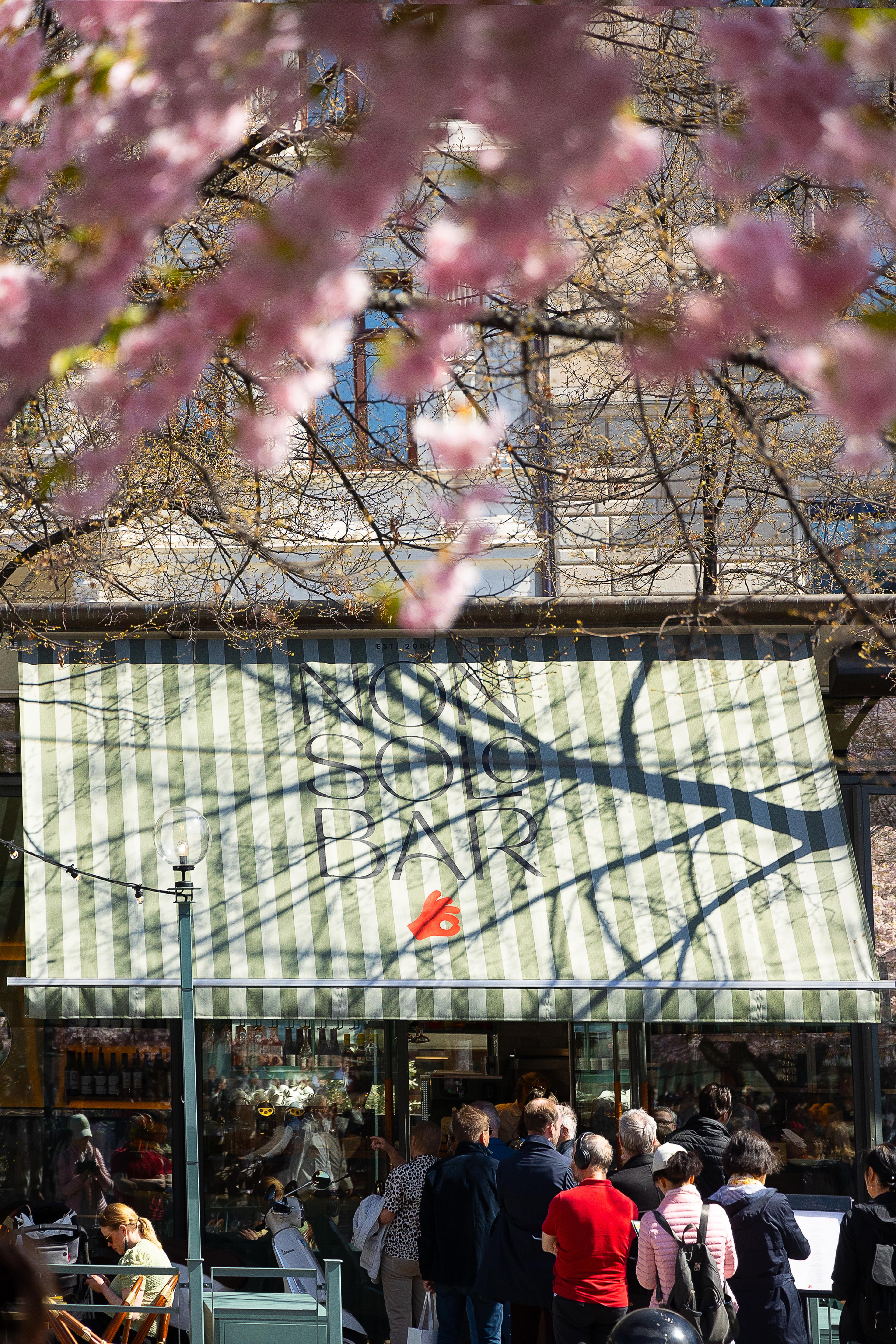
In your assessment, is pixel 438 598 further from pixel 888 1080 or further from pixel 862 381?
pixel 888 1080

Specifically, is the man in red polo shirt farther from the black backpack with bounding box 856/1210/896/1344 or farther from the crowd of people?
the black backpack with bounding box 856/1210/896/1344

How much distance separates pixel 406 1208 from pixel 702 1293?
7.68ft

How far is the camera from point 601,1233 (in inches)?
A: 237

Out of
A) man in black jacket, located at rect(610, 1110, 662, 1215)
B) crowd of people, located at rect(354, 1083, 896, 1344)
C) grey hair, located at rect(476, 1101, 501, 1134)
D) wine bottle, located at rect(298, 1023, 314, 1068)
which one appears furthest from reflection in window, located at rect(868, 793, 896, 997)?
wine bottle, located at rect(298, 1023, 314, 1068)

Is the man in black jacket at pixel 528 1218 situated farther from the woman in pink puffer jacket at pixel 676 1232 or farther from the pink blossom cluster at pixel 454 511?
the pink blossom cluster at pixel 454 511

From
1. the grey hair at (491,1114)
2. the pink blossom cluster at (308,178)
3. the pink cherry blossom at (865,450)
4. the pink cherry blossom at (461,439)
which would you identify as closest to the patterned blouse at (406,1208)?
the grey hair at (491,1114)

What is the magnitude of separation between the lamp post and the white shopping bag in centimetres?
136

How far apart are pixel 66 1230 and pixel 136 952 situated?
1758 millimetres

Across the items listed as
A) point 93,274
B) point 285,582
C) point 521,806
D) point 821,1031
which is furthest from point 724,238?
point 821,1031

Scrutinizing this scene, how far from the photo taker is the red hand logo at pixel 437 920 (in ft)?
27.3

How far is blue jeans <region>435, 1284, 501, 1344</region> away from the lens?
22.8 ft

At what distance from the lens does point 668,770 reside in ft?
29.0

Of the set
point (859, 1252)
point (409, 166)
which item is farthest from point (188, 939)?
point (409, 166)

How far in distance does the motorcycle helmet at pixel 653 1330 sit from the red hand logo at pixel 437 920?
3718mm
